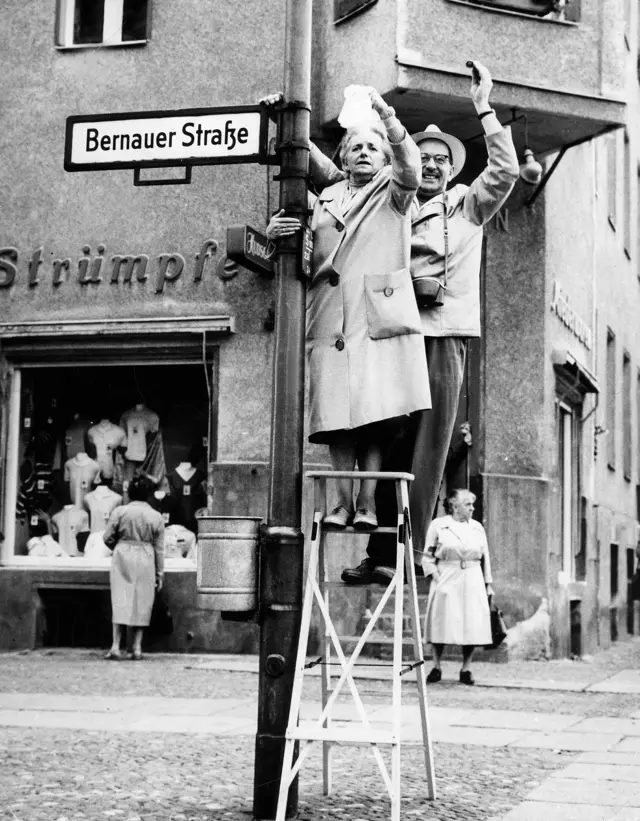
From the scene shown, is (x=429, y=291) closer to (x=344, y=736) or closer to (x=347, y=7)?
(x=344, y=736)

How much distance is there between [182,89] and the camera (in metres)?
15.5

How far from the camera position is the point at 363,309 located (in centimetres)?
575

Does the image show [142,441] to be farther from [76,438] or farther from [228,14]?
[228,14]

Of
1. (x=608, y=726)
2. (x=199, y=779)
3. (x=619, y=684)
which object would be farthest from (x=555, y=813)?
(x=619, y=684)

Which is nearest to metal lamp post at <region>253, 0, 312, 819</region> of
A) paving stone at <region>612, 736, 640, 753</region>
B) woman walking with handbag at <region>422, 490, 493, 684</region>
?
paving stone at <region>612, 736, 640, 753</region>

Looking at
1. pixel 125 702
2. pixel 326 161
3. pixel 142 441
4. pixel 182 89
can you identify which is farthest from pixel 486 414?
pixel 326 161

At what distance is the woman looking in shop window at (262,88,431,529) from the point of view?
5.63 m

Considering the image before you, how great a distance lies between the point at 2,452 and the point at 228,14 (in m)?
5.57

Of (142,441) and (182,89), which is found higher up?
(182,89)

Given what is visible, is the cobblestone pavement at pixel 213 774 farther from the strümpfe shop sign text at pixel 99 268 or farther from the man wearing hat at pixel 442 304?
the strümpfe shop sign text at pixel 99 268

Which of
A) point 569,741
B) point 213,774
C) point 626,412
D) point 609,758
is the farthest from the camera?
point 626,412

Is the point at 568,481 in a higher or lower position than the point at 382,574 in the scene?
higher

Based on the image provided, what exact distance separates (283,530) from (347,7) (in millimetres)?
10365

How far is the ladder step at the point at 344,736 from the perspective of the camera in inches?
202
